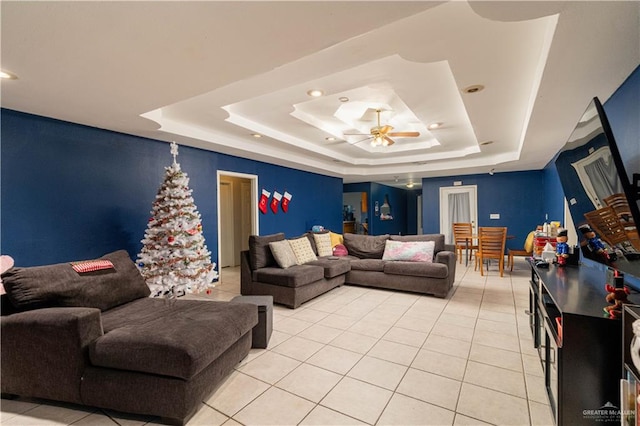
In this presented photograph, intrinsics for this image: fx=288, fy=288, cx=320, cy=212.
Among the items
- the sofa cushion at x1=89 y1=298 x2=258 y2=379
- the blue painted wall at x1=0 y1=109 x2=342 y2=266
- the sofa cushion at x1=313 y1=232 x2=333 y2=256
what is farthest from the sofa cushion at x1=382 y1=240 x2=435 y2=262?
the blue painted wall at x1=0 y1=109 x2=342 y2=266

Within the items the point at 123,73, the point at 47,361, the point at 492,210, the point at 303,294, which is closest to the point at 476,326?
the point at 303,294

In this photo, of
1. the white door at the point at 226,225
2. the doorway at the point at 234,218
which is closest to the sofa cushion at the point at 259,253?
the doorway at the point at 234,218

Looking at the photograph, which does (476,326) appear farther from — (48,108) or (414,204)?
(414,204)

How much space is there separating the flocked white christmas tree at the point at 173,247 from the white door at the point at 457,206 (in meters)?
7.01

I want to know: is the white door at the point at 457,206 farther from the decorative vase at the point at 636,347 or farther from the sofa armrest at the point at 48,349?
the sofa armrest at the point at 48,349

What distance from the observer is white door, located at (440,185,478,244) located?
314 inches

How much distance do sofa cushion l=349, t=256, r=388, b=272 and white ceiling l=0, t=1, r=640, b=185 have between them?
2273 millimetres

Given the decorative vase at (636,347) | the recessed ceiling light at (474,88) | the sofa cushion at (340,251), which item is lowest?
the sofa cushion at (340,251)

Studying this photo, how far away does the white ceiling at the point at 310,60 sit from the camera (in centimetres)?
149

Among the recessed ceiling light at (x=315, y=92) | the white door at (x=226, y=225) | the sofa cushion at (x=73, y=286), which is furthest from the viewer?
the white door at (x=226, y=225)

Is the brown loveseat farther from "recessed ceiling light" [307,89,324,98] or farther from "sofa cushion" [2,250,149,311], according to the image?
"recessed ceiling light" [307,89,324,98]

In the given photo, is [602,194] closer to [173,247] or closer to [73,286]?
[73,286]

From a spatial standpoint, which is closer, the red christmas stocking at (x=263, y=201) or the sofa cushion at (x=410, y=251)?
the sofa cushion at (x=410, y=251)

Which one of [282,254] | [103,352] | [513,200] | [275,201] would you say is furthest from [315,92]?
[513,200]
